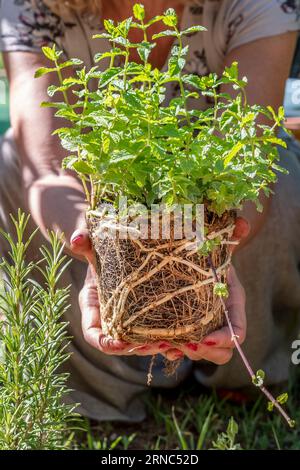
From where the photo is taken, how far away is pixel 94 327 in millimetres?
1620

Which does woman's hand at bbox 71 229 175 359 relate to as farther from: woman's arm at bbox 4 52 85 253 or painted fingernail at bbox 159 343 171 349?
woman's arm at bbox 4 52 85 253

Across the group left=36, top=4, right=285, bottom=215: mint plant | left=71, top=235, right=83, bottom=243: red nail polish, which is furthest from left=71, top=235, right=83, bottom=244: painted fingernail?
left=36, top=4, right=285, bottom=215: mint plant

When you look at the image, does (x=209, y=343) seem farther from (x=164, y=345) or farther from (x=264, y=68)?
(x=264, y=68)

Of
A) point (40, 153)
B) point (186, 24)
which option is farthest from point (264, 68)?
point (40, 153)

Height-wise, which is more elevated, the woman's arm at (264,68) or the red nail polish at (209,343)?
the woman's arm at (264,68)

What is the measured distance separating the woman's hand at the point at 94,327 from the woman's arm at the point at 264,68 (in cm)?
55

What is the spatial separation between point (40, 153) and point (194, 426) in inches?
39.1

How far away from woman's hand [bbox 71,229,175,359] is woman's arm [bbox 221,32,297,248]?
1.79 ft

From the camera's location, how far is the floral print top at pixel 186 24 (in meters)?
2.15

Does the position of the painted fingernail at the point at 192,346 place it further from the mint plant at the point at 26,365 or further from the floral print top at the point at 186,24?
the floral print top at the point at 186,24

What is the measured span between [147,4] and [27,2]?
0.31 meters

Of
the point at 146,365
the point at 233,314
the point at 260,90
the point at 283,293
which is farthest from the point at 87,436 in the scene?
the point at 260,90

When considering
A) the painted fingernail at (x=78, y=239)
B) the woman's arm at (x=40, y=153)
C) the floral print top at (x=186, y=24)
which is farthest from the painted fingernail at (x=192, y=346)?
the floral print top at (x=186, y=24)

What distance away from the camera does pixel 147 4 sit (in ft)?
7.13
